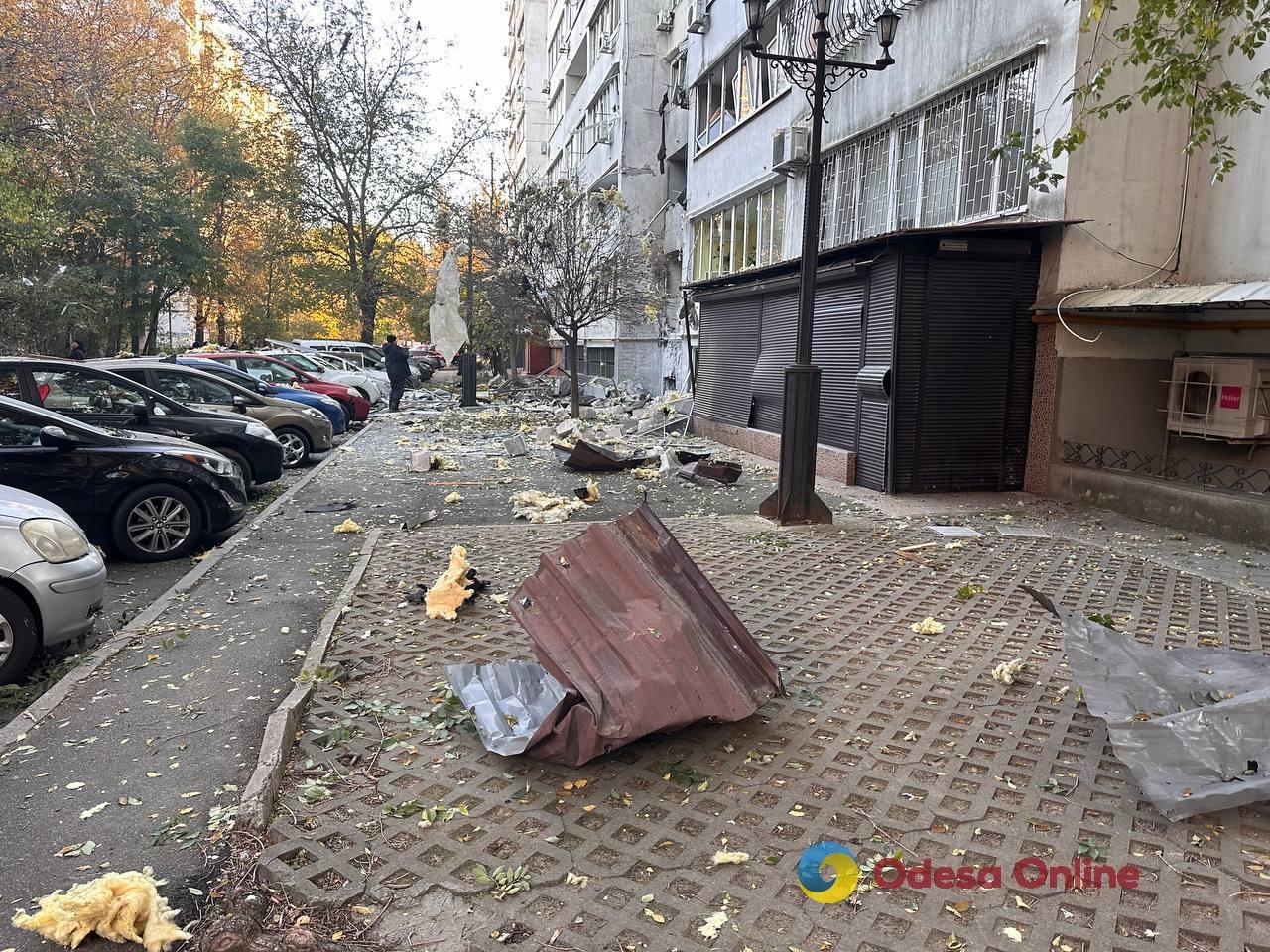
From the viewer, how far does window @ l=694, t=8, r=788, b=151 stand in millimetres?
16562

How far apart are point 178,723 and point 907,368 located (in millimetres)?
8473

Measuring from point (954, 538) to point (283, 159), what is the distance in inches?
1285

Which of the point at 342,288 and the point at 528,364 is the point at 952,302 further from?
the point at 528,364

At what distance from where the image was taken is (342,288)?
3400 cm

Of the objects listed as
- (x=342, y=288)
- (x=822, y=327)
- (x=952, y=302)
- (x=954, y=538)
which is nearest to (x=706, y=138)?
(x=822, y=327)

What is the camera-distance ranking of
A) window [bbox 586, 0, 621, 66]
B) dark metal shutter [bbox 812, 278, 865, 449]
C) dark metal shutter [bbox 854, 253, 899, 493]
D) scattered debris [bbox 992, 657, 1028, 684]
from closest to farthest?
scattered debris [bbox 992, 657, 1028, 684]
dark metal shutter [bbox 854, 253, 899, 493]
dark metal shutter [bbox 812, 278, 865, 449]
window [bbox 586, 0, 621, 66]

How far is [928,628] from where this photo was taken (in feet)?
17.6

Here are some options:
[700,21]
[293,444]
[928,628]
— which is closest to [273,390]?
[293,444]

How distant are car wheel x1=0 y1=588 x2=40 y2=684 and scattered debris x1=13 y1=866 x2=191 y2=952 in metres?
2.53

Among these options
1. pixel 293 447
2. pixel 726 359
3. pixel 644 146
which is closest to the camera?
pixel 293 447

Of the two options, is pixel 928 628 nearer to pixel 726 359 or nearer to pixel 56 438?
pixel 56 438

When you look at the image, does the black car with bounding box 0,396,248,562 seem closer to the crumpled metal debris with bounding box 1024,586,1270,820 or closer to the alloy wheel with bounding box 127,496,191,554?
the alloy wheel with bounding box 127,496,191,554

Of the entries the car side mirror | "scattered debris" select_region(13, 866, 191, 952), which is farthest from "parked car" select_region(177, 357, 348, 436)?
"scattered debris" select_region(13, 866, 191, 952)

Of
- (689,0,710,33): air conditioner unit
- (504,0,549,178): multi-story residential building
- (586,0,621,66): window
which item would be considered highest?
(504,0,549,178): multi-story residential building
